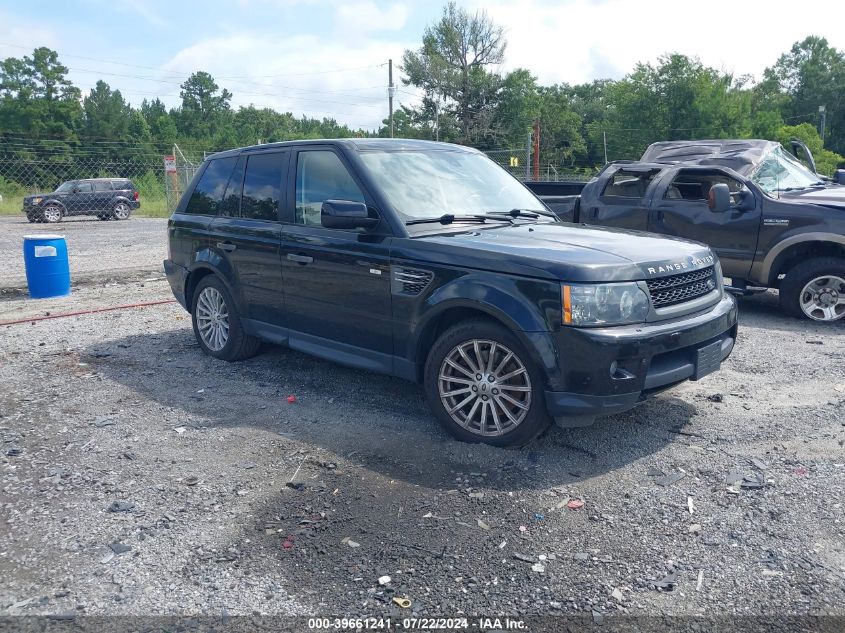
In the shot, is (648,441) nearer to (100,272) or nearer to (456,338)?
(456,338)

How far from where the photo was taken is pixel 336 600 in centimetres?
306

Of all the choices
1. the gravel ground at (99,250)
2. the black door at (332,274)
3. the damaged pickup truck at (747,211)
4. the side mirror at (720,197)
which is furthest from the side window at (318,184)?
the gravel ground at (99,250)

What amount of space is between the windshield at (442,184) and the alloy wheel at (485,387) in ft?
3.63

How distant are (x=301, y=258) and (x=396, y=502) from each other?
2.32 m

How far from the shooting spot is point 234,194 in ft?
20.9

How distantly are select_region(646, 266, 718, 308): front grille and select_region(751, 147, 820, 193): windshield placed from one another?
4.27 m

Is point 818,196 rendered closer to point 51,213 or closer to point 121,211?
point 51,213

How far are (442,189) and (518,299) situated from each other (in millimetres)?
1470

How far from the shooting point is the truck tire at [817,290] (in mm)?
7859

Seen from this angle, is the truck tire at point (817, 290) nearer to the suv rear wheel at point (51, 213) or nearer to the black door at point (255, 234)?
the black door at point (255, 234)

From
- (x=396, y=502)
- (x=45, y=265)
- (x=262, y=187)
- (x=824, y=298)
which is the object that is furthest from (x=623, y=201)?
(x=45, y=265)

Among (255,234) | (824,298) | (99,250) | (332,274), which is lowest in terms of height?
(99,250)

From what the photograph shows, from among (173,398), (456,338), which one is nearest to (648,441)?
(456,338)

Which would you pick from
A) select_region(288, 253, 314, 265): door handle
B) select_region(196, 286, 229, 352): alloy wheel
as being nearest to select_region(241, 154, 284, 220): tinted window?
select_region(288, 253, 314, 265): door handle
